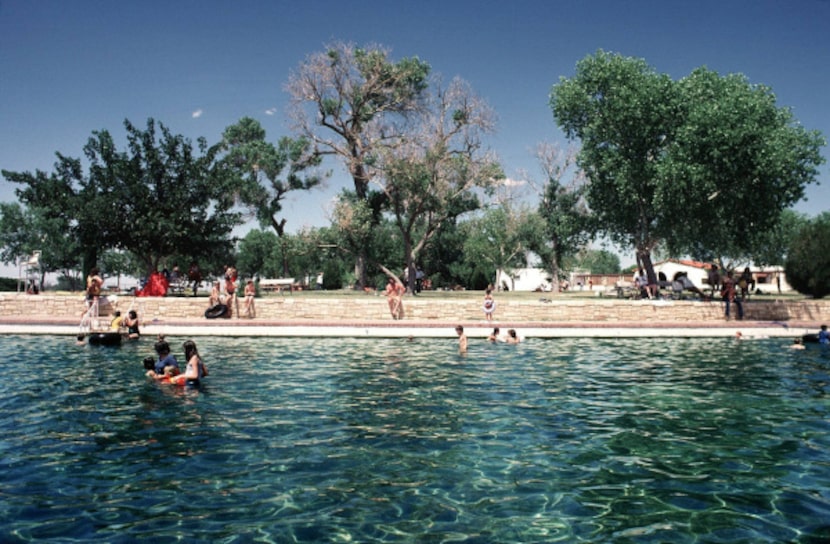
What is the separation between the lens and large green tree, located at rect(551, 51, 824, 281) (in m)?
28.5

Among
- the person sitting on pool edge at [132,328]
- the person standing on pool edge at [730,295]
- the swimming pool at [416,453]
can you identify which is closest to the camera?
the swimming pool at [416,453]

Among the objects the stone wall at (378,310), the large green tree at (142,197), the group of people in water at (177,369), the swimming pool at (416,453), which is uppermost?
the large green tree at (142,197)

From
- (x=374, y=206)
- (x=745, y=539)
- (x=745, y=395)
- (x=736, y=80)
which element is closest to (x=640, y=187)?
(x=736, y=80)

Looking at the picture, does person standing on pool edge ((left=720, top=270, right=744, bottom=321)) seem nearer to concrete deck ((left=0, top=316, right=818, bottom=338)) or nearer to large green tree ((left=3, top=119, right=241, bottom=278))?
concrete deck ((left=0, top=316, right=818, bottom=338))

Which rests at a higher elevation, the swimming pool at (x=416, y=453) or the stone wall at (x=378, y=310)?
the stone wall at (x=378, y=310)

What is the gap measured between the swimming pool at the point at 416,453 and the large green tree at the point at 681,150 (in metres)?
15.5

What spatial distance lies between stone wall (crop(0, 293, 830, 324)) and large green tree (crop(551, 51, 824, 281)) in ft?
22.1

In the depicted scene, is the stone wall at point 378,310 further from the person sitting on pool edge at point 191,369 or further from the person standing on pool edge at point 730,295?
the person sitting on pool edge at point 191,369

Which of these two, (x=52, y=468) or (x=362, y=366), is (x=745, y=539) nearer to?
(x=52, y=468)

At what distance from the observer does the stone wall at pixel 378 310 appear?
25.5 meters

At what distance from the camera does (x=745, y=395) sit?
12.6 metres

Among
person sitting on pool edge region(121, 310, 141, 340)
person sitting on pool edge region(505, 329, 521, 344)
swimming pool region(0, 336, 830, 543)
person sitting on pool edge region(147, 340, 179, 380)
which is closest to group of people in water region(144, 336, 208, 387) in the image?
person sitting on pool edge region(147, 340, 179, 380)

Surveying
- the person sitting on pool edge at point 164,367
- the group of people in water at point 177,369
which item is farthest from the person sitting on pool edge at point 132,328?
the person sitting on pool edge at point 164,367

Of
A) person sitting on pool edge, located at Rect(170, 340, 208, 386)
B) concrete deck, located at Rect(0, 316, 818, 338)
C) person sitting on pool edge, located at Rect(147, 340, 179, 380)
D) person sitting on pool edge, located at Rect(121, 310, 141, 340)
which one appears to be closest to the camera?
person sitting on pool edge, located at Rect(170, 340, 208, 386)
